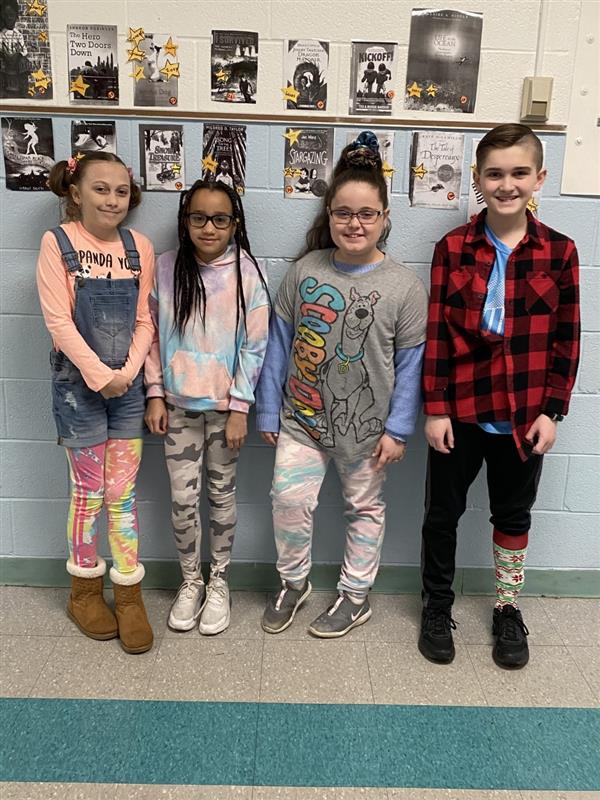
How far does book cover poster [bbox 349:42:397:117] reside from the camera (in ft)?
6.10

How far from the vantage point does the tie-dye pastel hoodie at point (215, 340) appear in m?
1.88

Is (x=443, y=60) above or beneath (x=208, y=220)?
above

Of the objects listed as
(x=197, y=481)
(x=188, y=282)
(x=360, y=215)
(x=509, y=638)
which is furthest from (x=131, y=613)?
(x=360, y=215)

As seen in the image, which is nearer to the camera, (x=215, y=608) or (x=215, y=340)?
(x=215, y=340)

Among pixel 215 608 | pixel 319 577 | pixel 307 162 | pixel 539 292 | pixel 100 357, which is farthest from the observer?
pixel 319 577

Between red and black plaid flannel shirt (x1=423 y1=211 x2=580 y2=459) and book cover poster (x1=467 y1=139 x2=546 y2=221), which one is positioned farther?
book cover poster (x1=467 y1=139 x2=546 y2=221)

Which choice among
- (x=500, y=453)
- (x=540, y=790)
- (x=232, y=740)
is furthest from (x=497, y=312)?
(x=232, y=740)

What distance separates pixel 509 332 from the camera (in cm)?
174

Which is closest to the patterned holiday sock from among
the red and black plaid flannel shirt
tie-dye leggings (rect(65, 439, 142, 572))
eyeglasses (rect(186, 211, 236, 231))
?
the red and black plaid flannel shirt

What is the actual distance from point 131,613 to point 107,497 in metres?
0.35

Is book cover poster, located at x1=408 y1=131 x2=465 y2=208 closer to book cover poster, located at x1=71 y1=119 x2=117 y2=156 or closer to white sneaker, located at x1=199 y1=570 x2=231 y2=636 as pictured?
book cover poster, located at x1=71 y1=119 x2=117 y2=156

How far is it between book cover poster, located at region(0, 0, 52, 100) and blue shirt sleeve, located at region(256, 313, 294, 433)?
0.95m

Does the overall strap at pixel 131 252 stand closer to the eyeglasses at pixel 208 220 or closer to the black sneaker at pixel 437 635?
the eyeglasses at pixel 208 220

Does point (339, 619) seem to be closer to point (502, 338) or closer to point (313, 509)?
point (313, 509)
